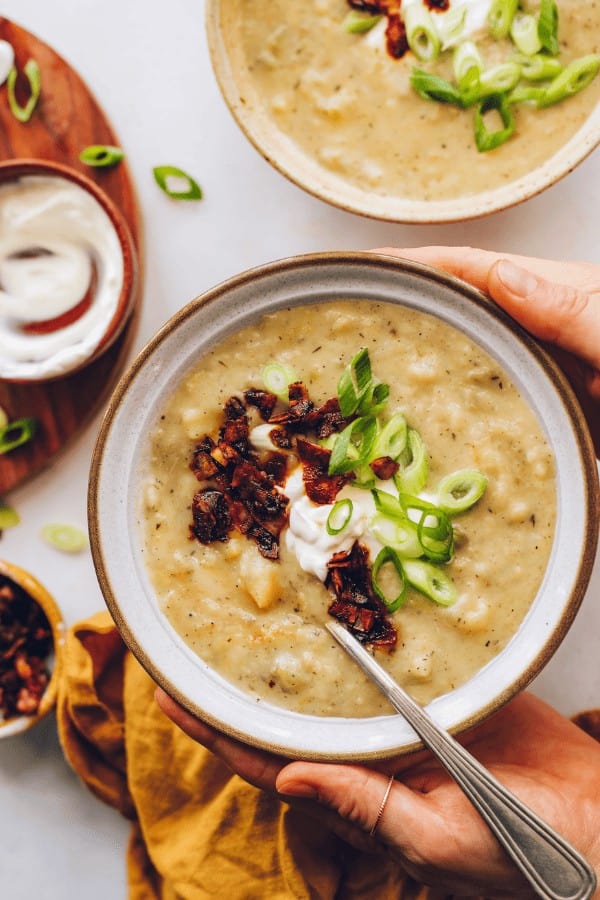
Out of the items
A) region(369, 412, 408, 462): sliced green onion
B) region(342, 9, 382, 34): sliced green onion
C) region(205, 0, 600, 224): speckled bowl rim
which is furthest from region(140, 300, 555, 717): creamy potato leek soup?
region(342, 9, 382, 34): sliced green onion

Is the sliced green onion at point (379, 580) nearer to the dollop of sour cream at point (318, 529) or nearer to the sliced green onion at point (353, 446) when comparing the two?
the dollop of sour cream at point (318, 529)

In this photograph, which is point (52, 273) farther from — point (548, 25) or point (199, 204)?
point (548, 25)

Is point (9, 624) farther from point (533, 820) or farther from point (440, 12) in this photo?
point (440, 12)

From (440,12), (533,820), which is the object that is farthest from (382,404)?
(440,12)

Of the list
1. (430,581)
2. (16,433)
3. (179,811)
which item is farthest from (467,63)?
(179,811)

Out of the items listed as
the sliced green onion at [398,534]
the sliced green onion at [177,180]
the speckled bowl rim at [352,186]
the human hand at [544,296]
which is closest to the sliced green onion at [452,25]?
the speckled bowl rim at [352,186]

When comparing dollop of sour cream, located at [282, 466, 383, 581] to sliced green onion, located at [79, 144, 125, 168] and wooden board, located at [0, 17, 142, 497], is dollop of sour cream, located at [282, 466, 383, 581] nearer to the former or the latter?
wooden board, located at [0, 17, 142, 497]
